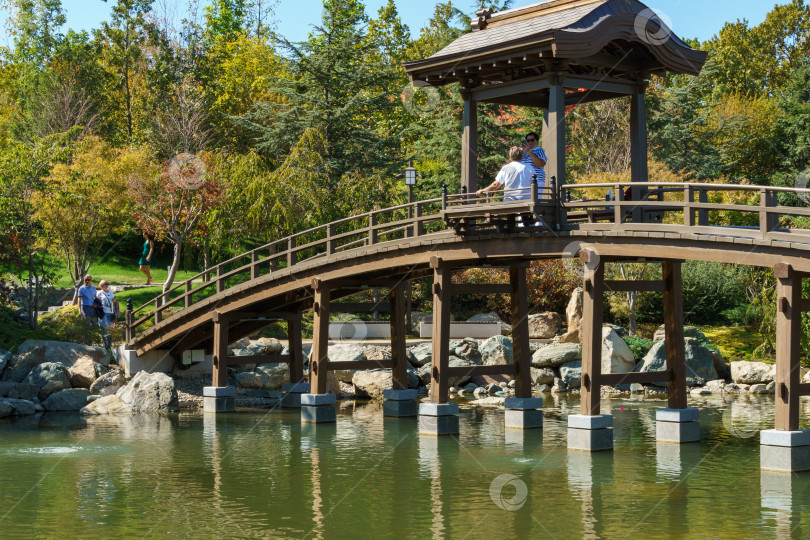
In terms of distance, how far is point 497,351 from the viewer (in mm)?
34625

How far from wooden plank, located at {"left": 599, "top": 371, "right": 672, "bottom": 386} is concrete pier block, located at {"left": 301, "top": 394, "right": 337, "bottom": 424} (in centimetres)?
799

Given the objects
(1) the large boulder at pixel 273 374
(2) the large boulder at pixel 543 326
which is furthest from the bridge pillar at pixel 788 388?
(2) the large boulder at pixel 543 326

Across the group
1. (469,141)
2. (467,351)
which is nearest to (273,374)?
(467,351)

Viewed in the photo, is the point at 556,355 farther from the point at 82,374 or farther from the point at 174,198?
the point at 174,198

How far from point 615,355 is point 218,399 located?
1366cm

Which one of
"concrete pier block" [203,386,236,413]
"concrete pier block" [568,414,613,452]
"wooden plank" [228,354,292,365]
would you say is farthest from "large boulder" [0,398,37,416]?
"concrete pier block" [568,414,613,452]

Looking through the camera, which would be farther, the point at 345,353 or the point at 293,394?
the point at 345,353

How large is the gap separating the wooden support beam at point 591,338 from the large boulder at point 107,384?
1597cm

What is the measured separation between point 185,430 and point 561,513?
13.0 m

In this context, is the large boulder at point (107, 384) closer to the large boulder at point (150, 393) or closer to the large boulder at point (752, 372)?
the large boulder at point (150, 393)

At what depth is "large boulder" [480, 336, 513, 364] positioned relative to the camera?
3450cm

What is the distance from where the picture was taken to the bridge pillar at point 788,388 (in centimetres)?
1689

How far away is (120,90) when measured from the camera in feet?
209

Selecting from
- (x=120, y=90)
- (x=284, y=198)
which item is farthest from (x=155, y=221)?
(x=120, y=90)
